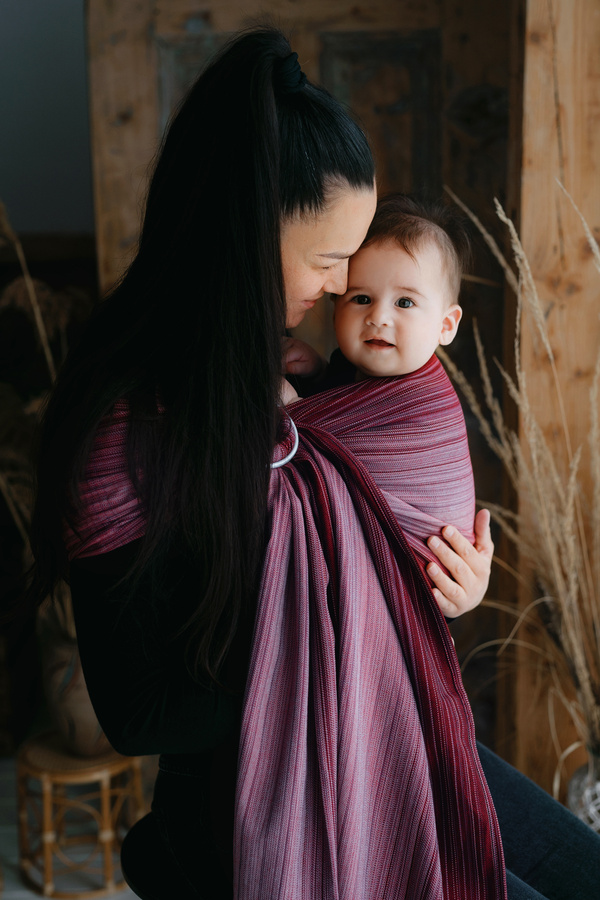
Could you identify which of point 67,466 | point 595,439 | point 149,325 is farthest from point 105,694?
point 595,439

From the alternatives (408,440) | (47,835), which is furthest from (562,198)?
(47,835)

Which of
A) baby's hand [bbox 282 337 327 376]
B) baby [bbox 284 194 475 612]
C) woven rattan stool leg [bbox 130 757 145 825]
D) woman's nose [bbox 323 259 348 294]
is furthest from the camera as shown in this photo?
woven rattan stool leg [bbox 130 757 145 825]

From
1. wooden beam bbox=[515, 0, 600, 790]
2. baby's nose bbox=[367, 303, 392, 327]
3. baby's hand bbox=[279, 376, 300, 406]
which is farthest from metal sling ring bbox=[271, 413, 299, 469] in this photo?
wooden beam bbox=[515, 0, 600, 790]

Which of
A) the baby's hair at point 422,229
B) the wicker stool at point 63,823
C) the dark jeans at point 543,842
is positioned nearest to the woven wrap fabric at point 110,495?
the baby's hair at point 422,229

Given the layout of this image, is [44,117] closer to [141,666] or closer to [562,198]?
[562,198]

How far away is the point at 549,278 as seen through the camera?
195 cm

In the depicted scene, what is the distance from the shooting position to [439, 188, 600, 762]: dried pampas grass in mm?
1821

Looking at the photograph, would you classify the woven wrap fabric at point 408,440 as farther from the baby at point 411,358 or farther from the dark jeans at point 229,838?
the dark jeans at point 229,838

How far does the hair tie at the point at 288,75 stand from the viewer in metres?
0.86

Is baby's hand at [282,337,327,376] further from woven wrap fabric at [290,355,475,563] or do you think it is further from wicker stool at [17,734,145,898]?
wicker stool at [17,734,145,898]

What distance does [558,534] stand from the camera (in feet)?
6.09

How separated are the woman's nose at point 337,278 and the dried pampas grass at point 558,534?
2.76ft

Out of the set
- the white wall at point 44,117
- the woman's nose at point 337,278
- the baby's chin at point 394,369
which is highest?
the white wall at point 44,117

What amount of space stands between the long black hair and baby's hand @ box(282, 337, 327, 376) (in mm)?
352
